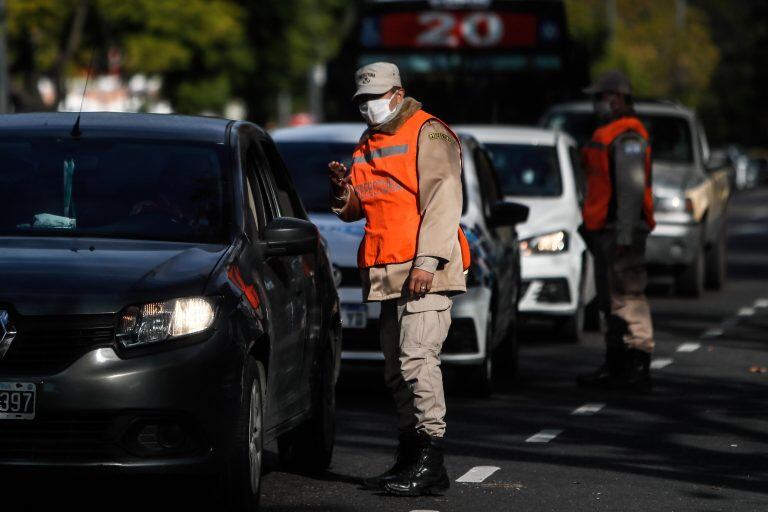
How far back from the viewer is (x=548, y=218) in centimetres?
1490

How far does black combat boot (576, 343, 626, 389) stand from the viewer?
40.0 feet

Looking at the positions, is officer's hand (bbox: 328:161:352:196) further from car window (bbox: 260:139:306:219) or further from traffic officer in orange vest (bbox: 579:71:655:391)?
traffic officer in orange vest (bbox: 579:71:655:391)

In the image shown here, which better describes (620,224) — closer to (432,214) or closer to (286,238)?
(432,214)

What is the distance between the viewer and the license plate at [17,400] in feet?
21.6

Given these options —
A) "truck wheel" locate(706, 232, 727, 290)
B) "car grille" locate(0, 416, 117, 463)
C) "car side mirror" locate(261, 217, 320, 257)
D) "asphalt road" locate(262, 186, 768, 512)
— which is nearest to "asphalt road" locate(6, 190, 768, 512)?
"asphalt road" locate(262, 186, 768, 512)

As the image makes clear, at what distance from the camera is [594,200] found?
12.2 m

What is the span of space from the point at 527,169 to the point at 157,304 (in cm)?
916

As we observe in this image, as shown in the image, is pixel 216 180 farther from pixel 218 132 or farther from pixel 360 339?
pixel 360 339

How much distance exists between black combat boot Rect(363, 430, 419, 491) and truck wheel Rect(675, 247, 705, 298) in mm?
11957

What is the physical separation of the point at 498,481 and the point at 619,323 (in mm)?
4132

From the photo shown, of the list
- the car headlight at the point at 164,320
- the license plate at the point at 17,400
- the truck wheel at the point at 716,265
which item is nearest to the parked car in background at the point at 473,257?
the car headlight at the point at 164,320

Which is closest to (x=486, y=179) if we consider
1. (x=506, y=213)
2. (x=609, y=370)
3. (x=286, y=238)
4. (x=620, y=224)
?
(x=506, y=213)

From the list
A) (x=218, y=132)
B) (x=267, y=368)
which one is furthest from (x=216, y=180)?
(x=267, y=368)

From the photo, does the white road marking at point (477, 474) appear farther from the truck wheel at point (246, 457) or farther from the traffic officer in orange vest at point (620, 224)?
the traffic officer in orange vest at point (620, 224)
